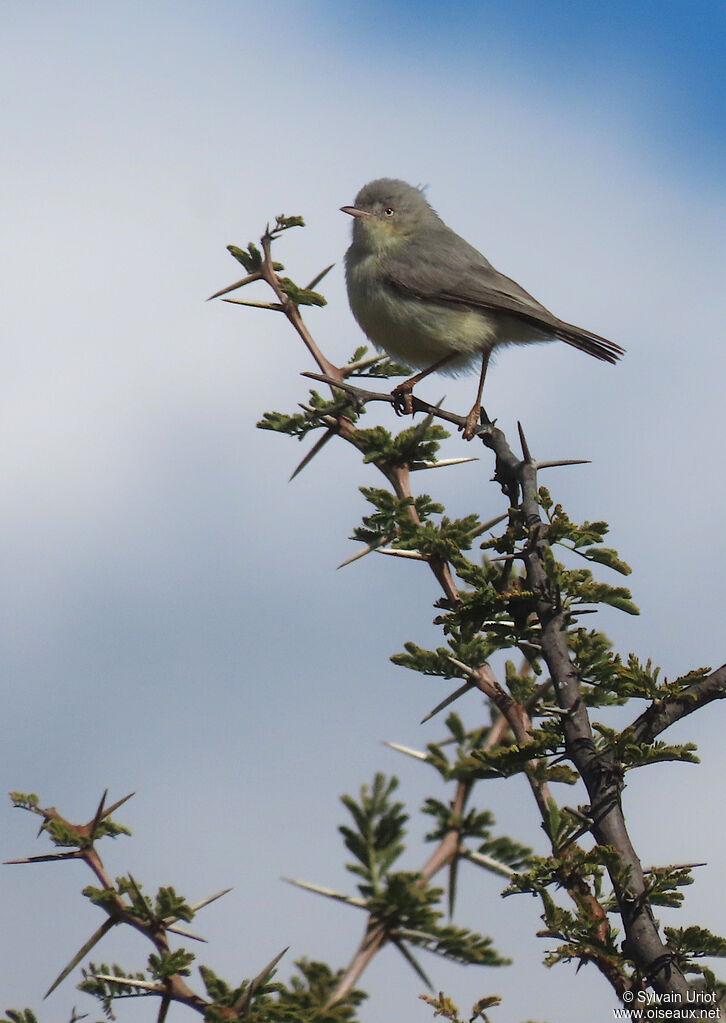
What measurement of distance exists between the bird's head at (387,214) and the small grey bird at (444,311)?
0.28 meters

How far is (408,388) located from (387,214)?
3.05 metres

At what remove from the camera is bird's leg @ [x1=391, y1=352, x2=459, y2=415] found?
7.29m

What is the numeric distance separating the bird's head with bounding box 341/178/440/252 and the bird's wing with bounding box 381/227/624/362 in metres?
0.36

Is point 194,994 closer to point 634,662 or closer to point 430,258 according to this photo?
point 634,662

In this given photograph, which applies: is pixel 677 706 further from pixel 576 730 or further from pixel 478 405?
pixel 478 405

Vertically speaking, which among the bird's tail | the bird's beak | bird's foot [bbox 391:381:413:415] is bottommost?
bird's foot [bbox 391:381:413:415]

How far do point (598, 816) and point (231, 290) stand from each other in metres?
2.65

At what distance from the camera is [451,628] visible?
3.92 m

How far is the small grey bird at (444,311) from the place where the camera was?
29.9 ft

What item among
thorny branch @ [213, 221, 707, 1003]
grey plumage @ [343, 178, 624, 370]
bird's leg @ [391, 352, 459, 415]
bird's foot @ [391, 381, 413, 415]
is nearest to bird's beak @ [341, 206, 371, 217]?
grey plumage @ [343, 178, 624, 370]

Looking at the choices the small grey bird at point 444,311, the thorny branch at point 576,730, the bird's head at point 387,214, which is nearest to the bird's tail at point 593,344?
the small grey bird at point 444,311

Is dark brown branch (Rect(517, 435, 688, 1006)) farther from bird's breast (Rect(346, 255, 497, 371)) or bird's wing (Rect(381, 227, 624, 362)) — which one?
bird's breast (Rect(346, 255, 497, 371))

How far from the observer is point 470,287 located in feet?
30.8

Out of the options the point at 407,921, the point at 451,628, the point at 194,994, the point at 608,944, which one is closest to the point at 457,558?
the point at 451,628
